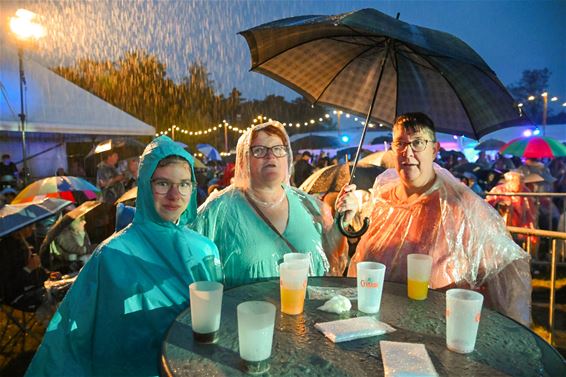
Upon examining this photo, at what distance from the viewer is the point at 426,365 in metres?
1.30

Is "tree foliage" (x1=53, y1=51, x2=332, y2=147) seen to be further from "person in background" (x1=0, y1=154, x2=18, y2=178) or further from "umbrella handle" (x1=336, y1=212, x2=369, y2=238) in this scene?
"umbrella handle" (x1=336, y1=212, x2=369, y2=238)

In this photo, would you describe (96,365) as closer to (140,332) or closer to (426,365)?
(140,332)

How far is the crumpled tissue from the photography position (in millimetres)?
1754

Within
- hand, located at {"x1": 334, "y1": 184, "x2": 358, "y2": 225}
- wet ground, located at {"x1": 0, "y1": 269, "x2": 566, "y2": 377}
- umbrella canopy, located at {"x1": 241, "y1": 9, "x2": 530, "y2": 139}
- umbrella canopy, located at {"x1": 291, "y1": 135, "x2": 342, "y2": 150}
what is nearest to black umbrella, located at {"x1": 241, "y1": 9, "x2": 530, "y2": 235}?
umbrella canopy, located at {"x1": 241, "y1": 9, "x2": 530, "y2": 139}

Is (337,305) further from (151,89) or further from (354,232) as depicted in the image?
(151,89)

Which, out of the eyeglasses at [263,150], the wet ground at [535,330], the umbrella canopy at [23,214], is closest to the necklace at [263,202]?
the eyeglasses at [263,150]

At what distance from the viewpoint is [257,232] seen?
2512 mm

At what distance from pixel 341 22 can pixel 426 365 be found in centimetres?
166

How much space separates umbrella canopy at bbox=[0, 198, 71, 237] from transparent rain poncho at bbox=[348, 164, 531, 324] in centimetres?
313

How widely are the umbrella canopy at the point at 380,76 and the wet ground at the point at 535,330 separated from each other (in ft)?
8.69

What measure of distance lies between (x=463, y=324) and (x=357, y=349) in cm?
39

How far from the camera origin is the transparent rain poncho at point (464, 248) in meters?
2.36

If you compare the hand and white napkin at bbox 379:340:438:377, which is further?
the hand

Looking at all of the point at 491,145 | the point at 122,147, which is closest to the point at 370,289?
the point at 122,147
